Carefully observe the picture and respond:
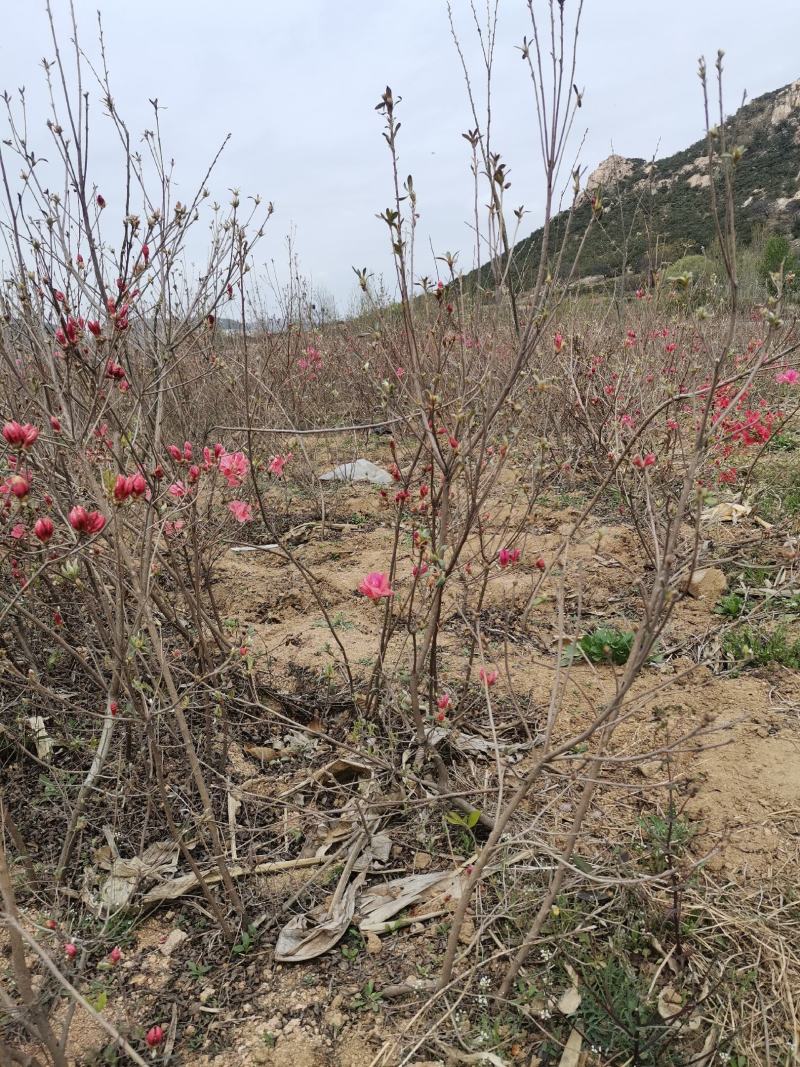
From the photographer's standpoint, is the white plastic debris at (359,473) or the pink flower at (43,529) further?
the white plastic debris at (359,473)

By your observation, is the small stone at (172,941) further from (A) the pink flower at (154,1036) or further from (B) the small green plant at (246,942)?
(A) the pink flower at (154,1036)

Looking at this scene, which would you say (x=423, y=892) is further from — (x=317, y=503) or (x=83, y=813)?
(x=317, y=503)

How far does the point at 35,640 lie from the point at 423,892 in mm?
1585

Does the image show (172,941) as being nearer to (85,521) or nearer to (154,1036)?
(154,1036)

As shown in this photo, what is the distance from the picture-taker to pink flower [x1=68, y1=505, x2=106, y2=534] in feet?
3.59

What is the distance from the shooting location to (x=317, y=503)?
439 cm

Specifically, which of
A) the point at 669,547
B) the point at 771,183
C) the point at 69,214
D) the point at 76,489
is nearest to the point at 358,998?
the point at 669,547

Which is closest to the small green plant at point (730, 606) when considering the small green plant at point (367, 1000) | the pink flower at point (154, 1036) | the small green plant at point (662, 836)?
the small green plant at point (662, 836)

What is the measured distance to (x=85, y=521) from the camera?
3.69 ft

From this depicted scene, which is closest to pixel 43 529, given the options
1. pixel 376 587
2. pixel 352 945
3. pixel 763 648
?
pixel 376 587

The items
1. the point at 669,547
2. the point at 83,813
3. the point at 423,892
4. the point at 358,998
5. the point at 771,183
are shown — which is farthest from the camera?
the point at 771,183

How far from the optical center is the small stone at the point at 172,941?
Answer: 1497 mm

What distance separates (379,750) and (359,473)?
350 cm

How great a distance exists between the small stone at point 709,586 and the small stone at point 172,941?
95.3 inches
